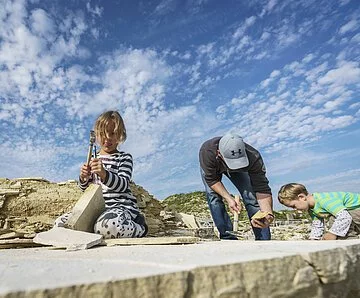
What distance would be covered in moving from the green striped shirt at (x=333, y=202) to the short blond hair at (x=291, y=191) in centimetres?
16

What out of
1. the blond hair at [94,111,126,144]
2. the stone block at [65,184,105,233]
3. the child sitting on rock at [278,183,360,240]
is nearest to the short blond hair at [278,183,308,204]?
the child sitting on rock at [278,183,360,240]

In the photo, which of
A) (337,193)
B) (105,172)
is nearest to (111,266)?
(105,172)

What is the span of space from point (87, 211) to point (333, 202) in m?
2.57

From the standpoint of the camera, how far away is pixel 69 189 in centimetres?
739

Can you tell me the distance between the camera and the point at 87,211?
8.20 feet

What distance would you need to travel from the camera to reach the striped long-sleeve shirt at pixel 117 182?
113 inches

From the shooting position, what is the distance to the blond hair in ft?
10.7

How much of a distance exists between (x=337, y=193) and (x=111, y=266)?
11.2ft

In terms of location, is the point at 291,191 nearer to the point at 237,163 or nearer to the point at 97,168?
the point at 237,163

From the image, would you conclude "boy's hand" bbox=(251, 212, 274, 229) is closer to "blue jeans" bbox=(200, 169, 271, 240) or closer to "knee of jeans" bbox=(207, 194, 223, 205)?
"blue jeans" bbox=(200, 169, 271, 240)

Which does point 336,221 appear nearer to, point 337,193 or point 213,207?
point 337,193

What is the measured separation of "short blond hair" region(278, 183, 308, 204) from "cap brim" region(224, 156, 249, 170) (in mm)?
792

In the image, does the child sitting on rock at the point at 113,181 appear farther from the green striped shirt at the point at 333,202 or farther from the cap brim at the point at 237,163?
the green striped shirt at the point at 333,202

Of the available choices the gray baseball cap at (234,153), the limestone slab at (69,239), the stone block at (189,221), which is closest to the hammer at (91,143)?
the limestone slab at (69,239)
